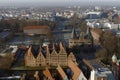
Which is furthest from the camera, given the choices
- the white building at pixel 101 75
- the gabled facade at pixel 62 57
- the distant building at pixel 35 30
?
the distant building at pixel 35 30

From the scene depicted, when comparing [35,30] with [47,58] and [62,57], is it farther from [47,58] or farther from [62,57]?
[62,57]

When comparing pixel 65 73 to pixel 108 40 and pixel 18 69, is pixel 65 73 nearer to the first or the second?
pixel 18 69

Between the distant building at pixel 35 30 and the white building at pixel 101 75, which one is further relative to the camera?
the distant building at pixel 35 30

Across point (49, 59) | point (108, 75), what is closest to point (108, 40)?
point (49, 59)

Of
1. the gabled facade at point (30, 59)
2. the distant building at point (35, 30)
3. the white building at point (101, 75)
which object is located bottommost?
the distant building at point (35, 30)

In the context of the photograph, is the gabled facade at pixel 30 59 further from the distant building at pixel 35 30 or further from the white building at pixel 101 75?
the distant building at pixel 35 30

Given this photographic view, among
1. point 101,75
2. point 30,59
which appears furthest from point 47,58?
point 101,75

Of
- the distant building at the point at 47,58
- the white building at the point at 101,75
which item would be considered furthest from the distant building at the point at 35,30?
the white building at the point at 101,75

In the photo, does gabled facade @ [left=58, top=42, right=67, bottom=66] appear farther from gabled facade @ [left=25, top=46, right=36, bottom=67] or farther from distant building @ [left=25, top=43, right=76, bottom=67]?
gabled facade @ [left=25, top=46, right=36, bottom=67]
